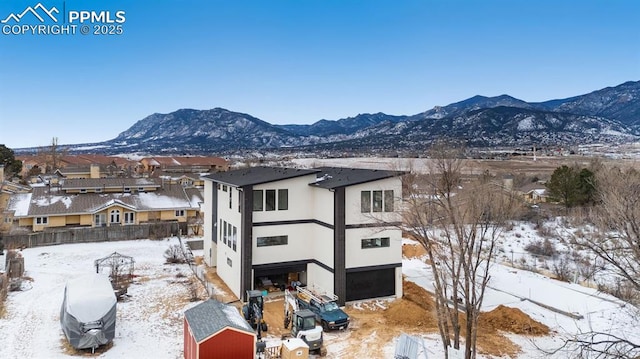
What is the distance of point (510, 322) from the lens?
1888 cm

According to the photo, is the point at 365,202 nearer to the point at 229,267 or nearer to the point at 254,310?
the point at 254,310

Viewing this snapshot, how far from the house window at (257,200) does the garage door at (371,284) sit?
222 inches

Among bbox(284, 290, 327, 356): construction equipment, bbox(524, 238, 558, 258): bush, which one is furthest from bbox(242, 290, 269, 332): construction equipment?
bbox(524, 238, 558, 258): bush

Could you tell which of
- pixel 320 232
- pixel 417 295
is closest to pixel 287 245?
pixel 320 232

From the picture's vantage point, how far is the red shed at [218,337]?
516 inches

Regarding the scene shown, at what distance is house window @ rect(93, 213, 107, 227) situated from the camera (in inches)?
1522

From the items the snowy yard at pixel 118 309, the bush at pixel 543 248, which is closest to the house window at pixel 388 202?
the snowy yard at pixel 118 309

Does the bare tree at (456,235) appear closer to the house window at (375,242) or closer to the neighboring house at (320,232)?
the neighboring house at (320,232)

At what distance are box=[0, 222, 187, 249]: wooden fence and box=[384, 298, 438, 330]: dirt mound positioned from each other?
23.9 m

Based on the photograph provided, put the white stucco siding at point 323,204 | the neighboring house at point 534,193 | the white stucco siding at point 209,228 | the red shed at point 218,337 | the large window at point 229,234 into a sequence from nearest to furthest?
the red shed at point 218,337
the white stucco siding at point 323,204
the large window at point 229,234
the white stucco siding at point 209,228
the neighboring house at point 534,193

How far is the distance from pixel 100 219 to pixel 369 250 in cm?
2893

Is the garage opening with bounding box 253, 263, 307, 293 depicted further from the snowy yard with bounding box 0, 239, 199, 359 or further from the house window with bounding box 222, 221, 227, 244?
the snowy yard with bounding box 0, 239, 199, 359

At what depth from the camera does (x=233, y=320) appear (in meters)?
14.2

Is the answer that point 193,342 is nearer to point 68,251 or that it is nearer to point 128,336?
point 128,336
